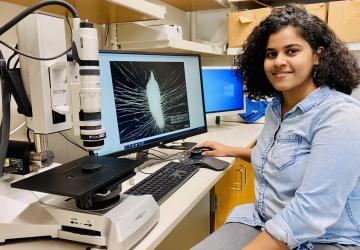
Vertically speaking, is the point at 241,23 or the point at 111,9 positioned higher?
the point at 241,23

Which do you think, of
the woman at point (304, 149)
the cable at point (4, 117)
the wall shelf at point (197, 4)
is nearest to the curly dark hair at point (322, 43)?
the woman at point (304, 149)

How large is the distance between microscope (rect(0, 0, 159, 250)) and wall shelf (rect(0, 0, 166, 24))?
46cm

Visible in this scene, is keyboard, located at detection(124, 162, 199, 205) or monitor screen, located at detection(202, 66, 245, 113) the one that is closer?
keyboard, located at detection(124, 162, 199, 205)

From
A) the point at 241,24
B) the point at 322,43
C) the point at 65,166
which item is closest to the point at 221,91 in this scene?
the point at 241,24

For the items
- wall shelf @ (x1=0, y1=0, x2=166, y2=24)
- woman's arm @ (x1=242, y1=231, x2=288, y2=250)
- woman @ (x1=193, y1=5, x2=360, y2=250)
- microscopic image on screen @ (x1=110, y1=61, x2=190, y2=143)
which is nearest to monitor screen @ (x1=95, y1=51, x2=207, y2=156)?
microscopic image on screen @ (x1=110, y1=61, x2=190, y2=143)

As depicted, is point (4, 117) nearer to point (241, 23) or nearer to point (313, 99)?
point (313, 99)

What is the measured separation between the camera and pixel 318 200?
37.9 inches

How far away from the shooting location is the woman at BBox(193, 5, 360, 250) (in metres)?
0.97

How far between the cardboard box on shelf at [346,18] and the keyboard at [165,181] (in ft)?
5.77

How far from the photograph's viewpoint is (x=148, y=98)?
1432 mm

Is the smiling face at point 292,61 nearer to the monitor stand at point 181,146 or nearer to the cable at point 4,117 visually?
the monitor stand at point 181,146

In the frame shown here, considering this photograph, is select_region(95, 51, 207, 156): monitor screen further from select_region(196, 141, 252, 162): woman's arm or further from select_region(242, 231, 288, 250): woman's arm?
select_region(242, 231, 288, 250): woman's arm

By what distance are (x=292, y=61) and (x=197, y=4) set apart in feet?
5.80

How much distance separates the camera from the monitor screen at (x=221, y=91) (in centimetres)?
243
